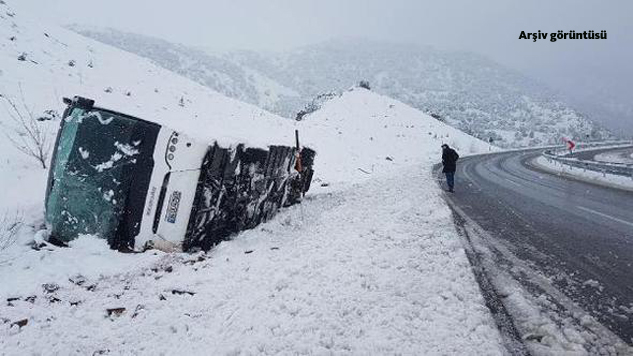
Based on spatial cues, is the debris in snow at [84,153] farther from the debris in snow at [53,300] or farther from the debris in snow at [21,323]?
the debris in snow at [21,323]

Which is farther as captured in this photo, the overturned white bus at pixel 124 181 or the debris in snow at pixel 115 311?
the overturned white bus at pixel 124 181

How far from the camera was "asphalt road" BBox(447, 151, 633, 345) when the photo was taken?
4625 millimetres

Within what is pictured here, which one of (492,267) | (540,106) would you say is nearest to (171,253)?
(492,267)

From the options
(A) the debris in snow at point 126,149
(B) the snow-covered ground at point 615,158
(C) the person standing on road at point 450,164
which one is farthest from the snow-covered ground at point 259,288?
(B) the snow-covered ground at point 615,158

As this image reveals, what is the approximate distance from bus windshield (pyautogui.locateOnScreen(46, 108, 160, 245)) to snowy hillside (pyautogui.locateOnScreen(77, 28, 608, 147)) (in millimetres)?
63490

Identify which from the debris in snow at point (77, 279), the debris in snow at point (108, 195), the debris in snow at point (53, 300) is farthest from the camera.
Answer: the debris in snow at point (108, 195)


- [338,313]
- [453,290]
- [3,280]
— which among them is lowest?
[3,280]

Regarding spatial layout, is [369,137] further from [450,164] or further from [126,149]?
[126,149]

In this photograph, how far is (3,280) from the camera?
488 cm

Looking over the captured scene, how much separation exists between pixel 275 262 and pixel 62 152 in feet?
11.2

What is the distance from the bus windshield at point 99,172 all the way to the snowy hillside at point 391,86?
6349 cm

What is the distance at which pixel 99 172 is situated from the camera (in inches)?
223

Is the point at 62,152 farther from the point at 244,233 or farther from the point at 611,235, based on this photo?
the point at 611,235

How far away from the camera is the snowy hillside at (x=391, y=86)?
92.1 metres
